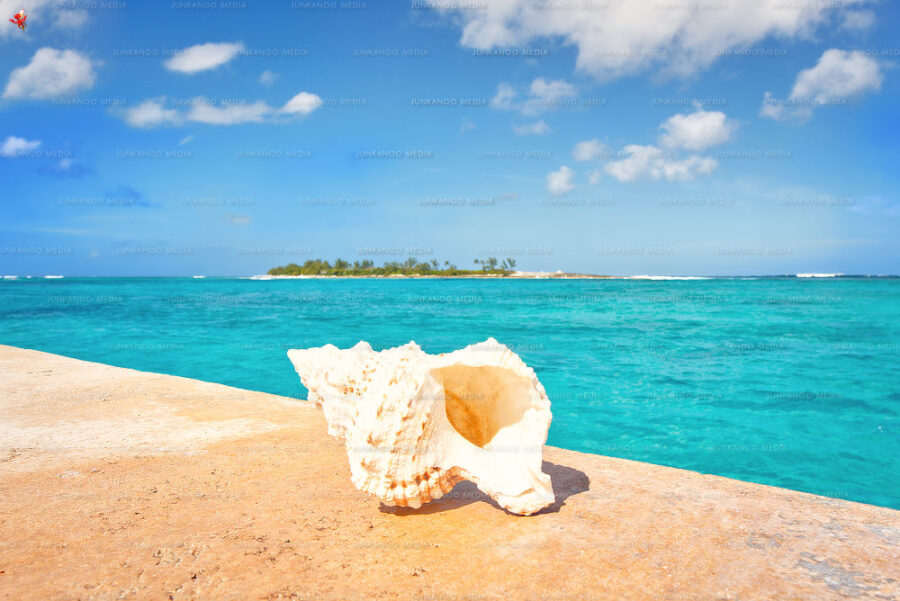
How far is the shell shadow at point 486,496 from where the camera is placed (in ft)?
10.1

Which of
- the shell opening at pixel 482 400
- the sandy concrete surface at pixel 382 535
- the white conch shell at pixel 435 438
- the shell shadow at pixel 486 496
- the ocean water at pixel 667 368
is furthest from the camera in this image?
the ocean water at pixel 667 368

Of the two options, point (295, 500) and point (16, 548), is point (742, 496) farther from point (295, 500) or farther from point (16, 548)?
point (16, 548)

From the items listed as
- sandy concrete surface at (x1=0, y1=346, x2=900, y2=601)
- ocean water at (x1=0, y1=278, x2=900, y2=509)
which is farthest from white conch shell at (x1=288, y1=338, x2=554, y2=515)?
ocean water at (x1=0, y1=278, x2=900, y2=509)

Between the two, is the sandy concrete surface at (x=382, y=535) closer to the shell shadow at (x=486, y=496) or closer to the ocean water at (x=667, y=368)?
the shell shadow at (x=486, y=496)

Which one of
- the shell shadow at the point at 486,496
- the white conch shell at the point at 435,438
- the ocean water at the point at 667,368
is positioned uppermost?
the white conch shell at the point at 435,438

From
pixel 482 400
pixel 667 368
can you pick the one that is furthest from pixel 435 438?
pixel 667 368

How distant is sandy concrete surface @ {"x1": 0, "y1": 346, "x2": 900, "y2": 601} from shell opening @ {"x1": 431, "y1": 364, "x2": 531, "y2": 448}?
43 centimetres

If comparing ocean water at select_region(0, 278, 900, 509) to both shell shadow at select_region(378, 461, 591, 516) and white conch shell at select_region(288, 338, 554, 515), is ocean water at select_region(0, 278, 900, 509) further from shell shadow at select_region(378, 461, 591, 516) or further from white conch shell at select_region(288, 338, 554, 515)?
white conch shell at select_region(288, 338, 554, 515)

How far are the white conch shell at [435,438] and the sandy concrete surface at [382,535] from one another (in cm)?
22

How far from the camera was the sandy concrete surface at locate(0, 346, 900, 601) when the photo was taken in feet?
7.36

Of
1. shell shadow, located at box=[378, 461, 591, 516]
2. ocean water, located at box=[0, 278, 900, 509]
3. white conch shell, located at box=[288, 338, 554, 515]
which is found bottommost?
ocean water, located at box=[0, 278, 900, 509]

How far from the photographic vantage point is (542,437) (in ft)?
9.72

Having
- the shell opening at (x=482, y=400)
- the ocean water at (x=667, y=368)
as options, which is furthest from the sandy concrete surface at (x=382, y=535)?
the ocean water at (x=667, y=368)

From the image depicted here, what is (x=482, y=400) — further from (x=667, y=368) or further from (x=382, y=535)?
(x=667, y=368)
